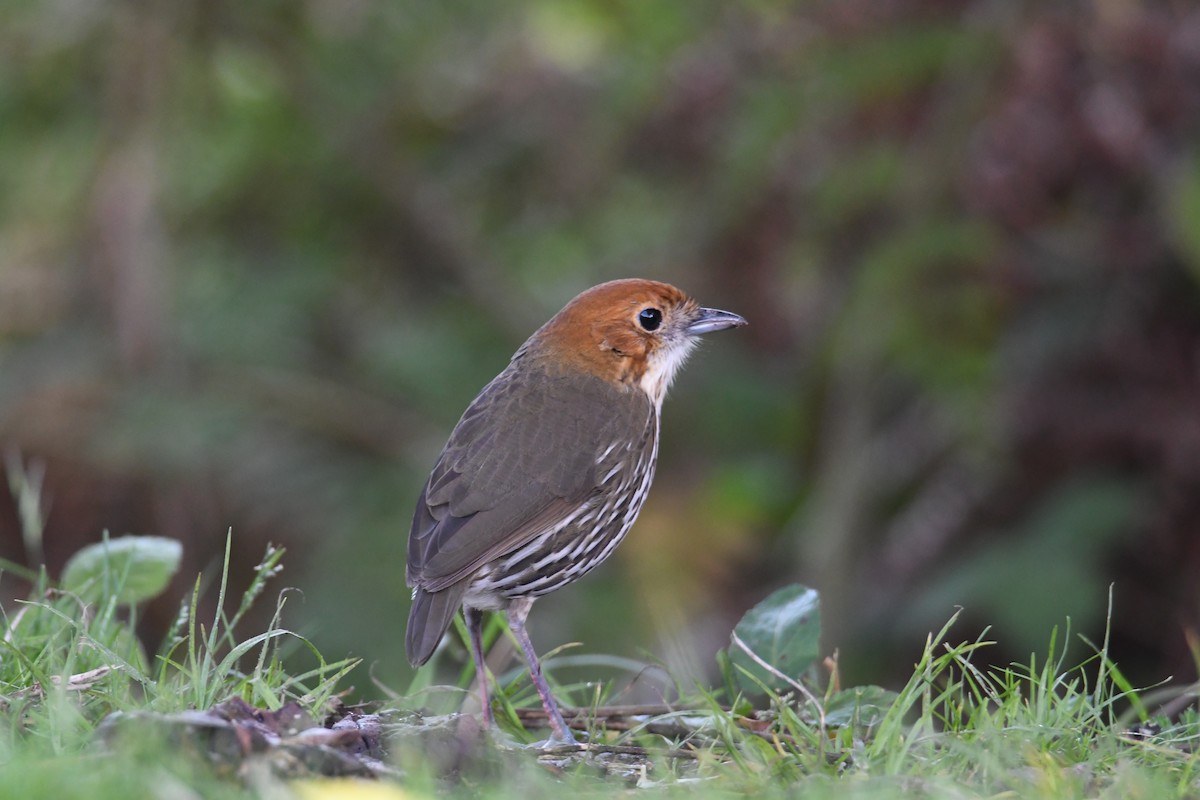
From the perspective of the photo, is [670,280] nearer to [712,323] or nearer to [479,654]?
[712,323]

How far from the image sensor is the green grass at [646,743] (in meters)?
2.74

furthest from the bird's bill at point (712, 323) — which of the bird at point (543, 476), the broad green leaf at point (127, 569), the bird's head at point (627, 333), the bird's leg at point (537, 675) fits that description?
the broad green leaf at point (127, 569)

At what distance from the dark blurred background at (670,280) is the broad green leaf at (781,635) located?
2161mm

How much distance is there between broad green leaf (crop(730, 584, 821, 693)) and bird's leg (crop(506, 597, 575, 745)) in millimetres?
487

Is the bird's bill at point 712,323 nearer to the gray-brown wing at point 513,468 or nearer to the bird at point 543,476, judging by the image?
the bird at point 543,476

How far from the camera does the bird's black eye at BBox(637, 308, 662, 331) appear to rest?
496cm

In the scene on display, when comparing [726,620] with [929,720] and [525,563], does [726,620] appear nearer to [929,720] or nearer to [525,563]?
[525,563]

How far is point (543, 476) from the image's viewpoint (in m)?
4.34

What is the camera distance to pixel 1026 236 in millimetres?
7078

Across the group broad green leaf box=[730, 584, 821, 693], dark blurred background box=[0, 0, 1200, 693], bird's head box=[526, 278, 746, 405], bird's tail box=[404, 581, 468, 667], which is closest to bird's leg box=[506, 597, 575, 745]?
bird's tail box=[404, 581, 468, 667]

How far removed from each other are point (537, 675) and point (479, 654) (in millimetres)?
159

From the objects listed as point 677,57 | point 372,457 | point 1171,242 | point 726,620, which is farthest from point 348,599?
point 1171,242

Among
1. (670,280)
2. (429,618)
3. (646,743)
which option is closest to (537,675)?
(429,618)

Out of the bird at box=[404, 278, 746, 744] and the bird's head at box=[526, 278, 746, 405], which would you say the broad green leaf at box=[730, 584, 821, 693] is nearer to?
the bird at box=[404, 278, 746, 744]
